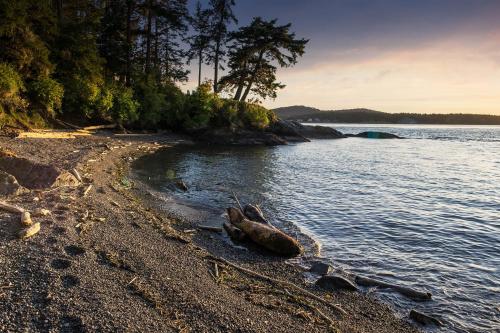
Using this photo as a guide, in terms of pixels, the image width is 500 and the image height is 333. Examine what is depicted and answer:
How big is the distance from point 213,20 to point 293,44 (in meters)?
13.3

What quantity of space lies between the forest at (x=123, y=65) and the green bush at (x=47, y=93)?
0.08 m

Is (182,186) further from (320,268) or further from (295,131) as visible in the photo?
(295,131)

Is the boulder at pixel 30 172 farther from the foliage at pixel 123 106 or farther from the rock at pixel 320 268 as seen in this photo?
the foliage at pixel 123 106

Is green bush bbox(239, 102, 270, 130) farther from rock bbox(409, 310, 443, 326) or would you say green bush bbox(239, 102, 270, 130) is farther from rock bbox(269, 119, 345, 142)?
rock bbox(409, 310, 443, 326)

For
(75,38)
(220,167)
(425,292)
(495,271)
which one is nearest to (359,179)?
(220,167)

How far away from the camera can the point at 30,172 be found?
41.7 ft

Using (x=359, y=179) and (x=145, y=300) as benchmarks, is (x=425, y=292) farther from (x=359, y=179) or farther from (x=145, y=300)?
(x=359, y=179)

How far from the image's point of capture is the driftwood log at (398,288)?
9.05m

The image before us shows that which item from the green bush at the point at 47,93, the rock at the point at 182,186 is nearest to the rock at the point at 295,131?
the green bush at the point at 47,93

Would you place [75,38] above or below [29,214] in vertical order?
above

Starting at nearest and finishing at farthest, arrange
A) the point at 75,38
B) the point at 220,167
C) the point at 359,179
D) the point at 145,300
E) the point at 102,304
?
the point at 102,304, the point at 145,300, the point at 359,179, the point at 220,167, the point at 75,38

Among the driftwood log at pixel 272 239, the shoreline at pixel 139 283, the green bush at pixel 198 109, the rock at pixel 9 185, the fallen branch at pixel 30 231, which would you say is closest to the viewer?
the shoreline at pixel 139 283

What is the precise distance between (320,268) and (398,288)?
2135mm

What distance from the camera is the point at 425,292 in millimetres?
9172
